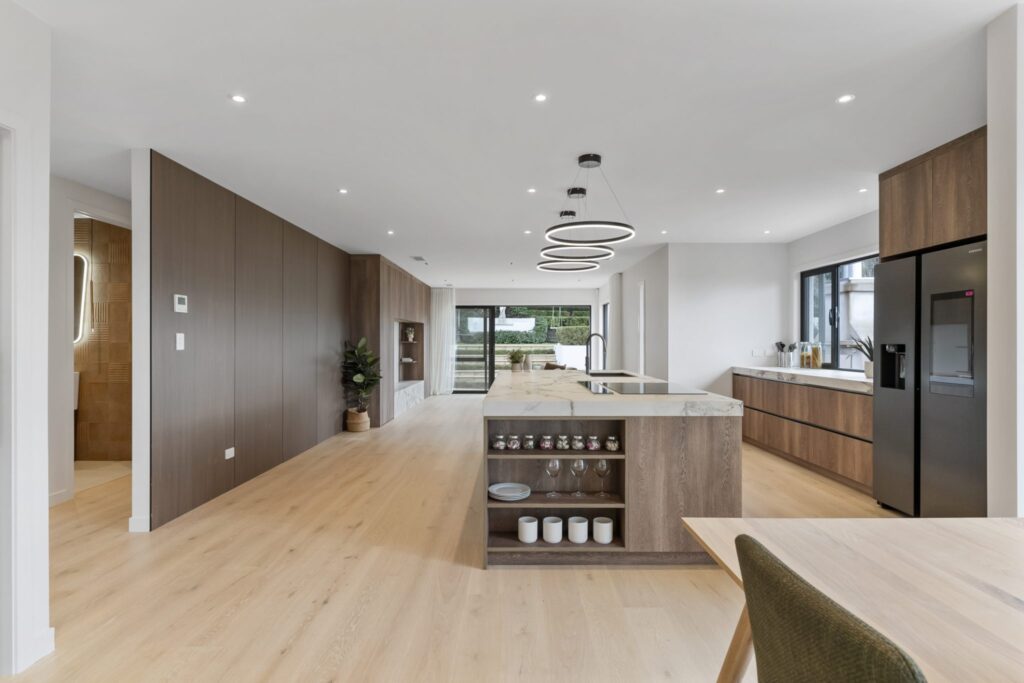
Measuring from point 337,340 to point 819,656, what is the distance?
6790mm

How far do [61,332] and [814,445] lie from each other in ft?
21.1

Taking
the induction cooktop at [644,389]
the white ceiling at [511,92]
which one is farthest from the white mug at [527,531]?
the white ceiling at [511,92]

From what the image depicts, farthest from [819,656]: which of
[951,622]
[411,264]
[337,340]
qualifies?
[411,264]

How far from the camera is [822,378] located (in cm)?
469

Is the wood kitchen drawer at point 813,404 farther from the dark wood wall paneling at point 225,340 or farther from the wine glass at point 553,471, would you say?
the dark wood wall paneling at point 225,340

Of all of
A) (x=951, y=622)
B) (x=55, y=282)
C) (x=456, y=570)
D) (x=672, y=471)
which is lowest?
(x=456, y=570)

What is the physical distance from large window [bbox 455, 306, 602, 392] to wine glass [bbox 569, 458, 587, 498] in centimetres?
876

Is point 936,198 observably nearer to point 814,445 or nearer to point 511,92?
point 814,445

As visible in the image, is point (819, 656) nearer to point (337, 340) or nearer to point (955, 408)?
point (955, 408)

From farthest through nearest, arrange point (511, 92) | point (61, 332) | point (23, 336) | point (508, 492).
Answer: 1. point (61, 332)
2. point (508, 492)
3. point (511, 92)
4. point (23, 336)

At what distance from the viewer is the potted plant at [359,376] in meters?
6.98

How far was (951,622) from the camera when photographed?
86 cm

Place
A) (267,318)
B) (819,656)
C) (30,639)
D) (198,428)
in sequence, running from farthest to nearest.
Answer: (267,318), (198,428), (30,639), (819,656)

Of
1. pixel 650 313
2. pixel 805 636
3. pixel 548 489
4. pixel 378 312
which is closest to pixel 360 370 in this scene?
pixel 378 312
